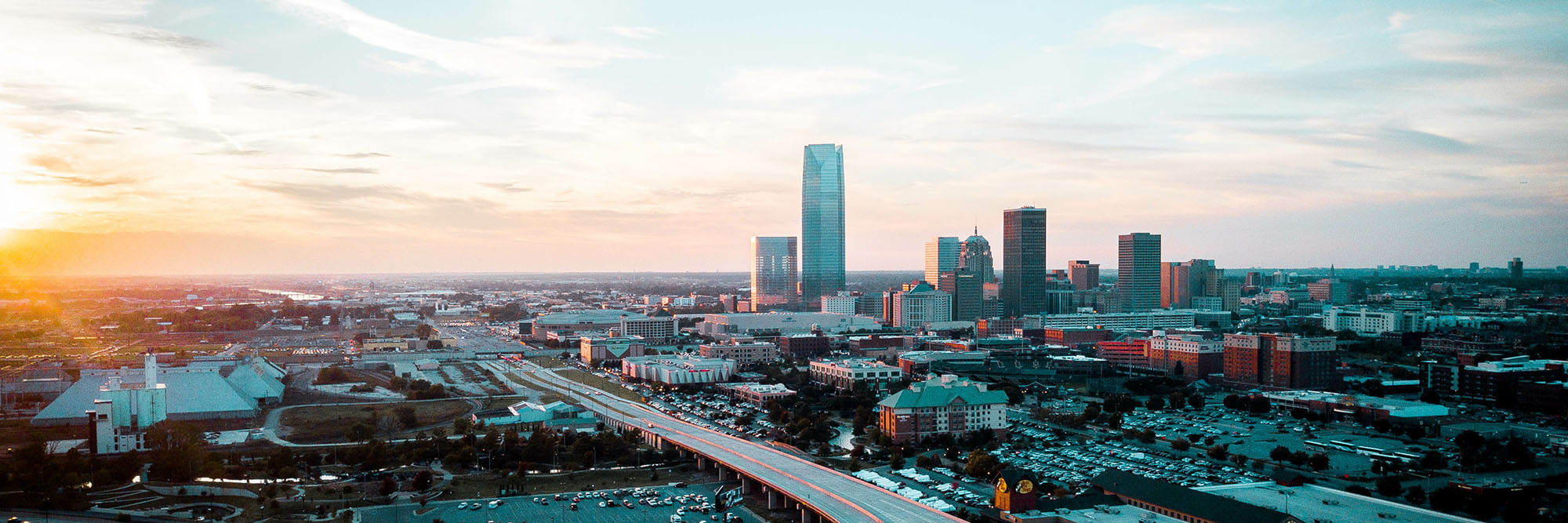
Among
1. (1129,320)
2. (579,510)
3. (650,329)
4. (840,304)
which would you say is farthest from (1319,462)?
(840,304)

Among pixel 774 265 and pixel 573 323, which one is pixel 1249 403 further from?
pixel 774 265

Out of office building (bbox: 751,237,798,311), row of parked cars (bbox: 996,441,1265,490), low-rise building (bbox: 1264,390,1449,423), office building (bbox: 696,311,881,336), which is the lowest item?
row of parked cars (bbox: 996,441,1265,490)

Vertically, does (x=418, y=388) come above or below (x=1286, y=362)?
below

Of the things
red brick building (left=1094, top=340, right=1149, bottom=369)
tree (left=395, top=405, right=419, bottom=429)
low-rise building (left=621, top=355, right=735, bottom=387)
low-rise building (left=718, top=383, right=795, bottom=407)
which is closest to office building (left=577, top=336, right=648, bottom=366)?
low-rise building (left=621, top=355, right=735, bottom=387)

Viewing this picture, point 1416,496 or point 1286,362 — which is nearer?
point 1416,496

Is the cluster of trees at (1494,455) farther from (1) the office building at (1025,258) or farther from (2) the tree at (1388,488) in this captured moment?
(1) the office building at (1025,258)

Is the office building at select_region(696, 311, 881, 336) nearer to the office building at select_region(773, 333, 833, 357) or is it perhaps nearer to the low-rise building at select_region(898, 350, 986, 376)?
the office building at select_region(773, 333, 833, 357)

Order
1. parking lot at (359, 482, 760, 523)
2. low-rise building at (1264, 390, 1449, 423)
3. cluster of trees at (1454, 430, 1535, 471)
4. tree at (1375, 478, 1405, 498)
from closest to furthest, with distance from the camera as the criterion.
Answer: parking lot at (359, 482, 760, 523), tree at (1375, 478, 1405, 498), cluster of trees at (1454, 430, 1535, 471), low-rise building at (1264, 390, 1449, 423)

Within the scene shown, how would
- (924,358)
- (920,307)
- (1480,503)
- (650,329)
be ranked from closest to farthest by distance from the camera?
1. (1480,503)
2. (924,358)
3. (650,329)
4. (920,307)
